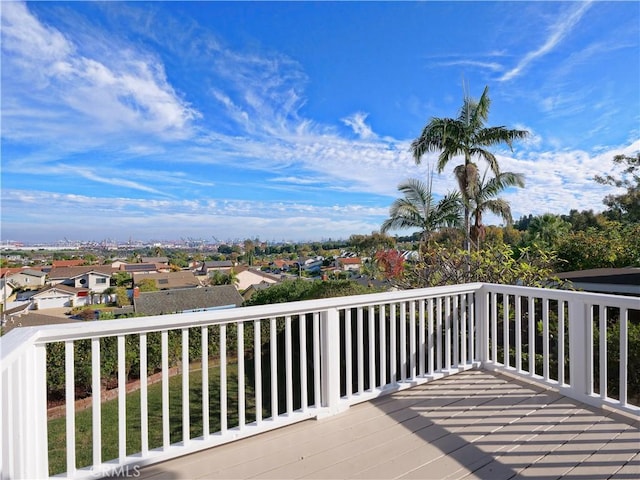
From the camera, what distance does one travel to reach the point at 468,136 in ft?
33.3

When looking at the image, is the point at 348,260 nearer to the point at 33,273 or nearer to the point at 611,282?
the point at 611,282

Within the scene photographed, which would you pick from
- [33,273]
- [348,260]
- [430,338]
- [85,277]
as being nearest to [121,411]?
[430,338]

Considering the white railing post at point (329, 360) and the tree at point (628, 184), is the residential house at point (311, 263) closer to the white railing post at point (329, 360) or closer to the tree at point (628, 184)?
the white railing post at point (329, 360)

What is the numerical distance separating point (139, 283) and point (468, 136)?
617 inches

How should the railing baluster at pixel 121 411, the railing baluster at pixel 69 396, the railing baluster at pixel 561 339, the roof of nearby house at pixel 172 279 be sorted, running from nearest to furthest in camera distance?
1. the railing baluster at pixel 69 396
2. the railing baluster at pixel 121 411
3. the railing baluster at pixel 561 339
4. the roof of nearby house at pixel 172 279

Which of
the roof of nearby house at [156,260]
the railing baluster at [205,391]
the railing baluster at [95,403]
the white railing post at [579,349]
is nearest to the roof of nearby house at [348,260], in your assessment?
the roof of nearby house at [156,260]

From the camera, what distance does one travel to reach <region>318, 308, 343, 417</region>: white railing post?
2.50 m

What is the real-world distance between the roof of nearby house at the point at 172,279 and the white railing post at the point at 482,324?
16.3 metres

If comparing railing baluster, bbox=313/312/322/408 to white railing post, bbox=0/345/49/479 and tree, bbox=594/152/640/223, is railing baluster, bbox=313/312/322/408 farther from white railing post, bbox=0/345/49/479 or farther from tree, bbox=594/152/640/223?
tree, bbox=594/152/640/223

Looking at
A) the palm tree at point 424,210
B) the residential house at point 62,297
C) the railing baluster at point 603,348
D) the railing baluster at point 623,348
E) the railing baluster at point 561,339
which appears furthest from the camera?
the residential house at point 62,297

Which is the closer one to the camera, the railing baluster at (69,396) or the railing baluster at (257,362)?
the railing baluster at (69,396)

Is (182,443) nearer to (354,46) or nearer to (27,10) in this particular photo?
(27,10)

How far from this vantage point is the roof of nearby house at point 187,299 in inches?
610

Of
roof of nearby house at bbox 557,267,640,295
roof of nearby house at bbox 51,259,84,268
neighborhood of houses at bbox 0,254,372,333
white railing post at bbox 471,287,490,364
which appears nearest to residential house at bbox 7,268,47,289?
neighborhood of houses at bbox 0,254,372,333
